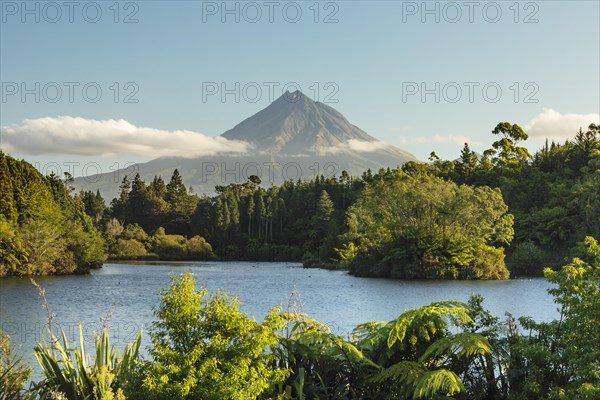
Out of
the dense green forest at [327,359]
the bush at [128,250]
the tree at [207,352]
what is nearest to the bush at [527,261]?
the dense green forest at [327,359]

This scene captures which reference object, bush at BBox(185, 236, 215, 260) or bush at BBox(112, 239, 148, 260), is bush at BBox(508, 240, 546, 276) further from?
bush at BBox(112, 239, 148, 260)

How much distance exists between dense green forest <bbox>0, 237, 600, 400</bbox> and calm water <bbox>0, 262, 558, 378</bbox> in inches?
341

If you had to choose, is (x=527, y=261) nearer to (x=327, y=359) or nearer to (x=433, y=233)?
(x=433, y=233)

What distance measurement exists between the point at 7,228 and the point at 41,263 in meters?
3.30

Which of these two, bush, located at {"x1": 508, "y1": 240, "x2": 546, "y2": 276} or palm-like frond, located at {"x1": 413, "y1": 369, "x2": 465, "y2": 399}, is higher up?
palm-like frond, located at {"x1": 413, "y1": 369, "x2": 465, "y2": 399}

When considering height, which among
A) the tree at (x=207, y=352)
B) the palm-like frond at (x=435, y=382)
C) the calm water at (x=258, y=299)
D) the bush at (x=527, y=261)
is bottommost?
the calm water at (x=258, y=299)

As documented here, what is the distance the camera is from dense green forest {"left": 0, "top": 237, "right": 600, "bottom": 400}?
4992mm

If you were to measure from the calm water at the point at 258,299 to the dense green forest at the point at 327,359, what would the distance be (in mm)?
8671

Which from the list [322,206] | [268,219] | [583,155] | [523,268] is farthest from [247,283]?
[268,219]

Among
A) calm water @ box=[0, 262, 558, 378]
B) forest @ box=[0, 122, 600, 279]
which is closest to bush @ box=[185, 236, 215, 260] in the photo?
forest @ box=[0, 122, 600, 279]

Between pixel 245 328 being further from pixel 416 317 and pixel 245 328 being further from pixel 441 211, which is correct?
pixel 441 211

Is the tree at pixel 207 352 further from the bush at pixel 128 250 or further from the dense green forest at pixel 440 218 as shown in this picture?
the bush at pixel 128 250

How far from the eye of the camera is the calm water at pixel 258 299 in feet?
65.4

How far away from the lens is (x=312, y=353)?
580 cm
